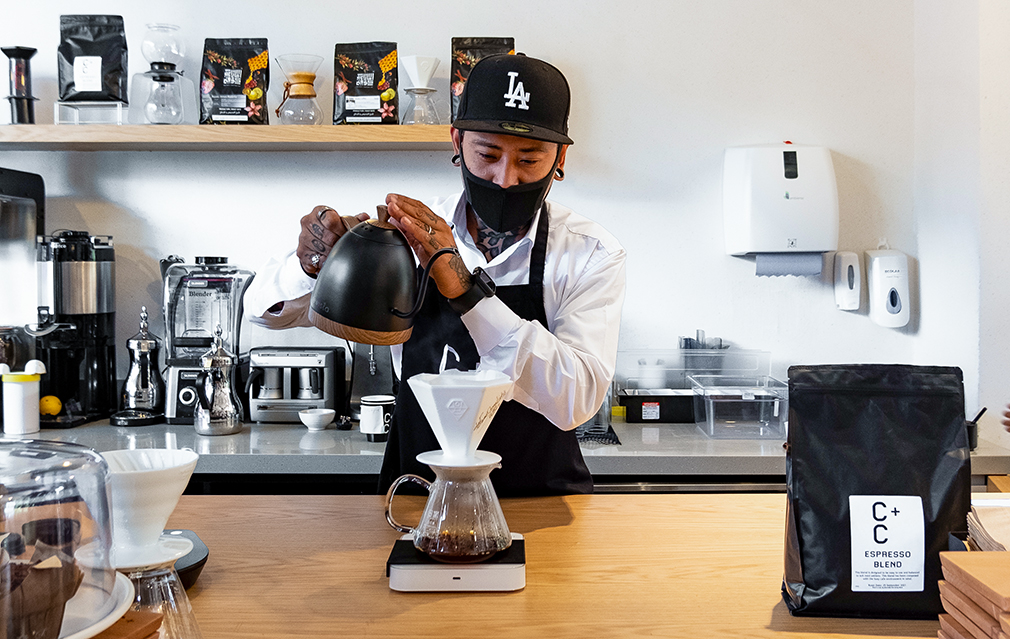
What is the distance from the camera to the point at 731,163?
2895 mm

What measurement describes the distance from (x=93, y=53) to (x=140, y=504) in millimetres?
2377

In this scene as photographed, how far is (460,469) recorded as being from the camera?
108 cm

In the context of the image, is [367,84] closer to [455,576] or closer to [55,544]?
[455,576]

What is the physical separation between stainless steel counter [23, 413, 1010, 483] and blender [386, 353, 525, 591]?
49.7 inches

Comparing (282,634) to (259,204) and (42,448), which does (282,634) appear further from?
(259,204)

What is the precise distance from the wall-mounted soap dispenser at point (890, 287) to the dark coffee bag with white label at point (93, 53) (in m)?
2.62

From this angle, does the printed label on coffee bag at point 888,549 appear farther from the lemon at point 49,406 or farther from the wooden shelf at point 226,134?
the lemon at point 49,406

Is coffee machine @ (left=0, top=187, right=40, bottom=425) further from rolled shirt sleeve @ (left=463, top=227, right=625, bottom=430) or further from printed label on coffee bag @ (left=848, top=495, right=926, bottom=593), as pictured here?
printed label on coffee bag @ (left=848, top=495, right=926, bottom=593)

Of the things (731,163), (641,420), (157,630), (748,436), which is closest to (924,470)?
(157,630)

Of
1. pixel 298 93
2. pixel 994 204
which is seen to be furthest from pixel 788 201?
pixel 298 93

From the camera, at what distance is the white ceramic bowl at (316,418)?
264 cm

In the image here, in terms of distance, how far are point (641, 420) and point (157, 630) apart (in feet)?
7.07

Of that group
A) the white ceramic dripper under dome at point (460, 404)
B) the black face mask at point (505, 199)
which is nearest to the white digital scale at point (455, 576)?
the white ceramic dripper under dome at point (460, 404)

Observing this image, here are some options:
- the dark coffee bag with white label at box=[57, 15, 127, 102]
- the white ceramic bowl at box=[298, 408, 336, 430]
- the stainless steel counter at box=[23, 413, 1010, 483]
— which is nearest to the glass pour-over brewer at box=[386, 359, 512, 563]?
the stainless steel counter at box=[23, 413, 1010, 483]
